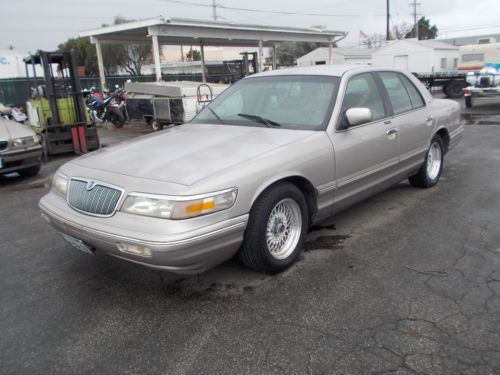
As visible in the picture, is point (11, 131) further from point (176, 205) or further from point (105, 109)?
point (105, 109)

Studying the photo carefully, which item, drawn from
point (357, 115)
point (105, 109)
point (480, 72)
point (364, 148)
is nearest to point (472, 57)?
point (480, 72)

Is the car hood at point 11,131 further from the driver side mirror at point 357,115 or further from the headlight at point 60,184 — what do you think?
the driver side mirror at point 357,115

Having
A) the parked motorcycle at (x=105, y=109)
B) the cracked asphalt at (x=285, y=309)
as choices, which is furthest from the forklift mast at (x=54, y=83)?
the cracked asphalt at (x=285, y=309)

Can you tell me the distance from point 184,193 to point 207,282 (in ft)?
3.23

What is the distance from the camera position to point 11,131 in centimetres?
739

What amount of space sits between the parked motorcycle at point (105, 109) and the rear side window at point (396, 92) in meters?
11.4

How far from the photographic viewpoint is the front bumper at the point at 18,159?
7079 millimetres

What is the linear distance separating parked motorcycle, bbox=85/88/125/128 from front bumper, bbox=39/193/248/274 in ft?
39.8

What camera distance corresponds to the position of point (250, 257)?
3.28m

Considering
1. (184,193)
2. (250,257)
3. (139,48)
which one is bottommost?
(250,257)

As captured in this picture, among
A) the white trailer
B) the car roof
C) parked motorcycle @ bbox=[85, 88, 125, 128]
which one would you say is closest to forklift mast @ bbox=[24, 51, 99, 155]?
the white trailer

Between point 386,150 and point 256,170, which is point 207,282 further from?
point 386,150

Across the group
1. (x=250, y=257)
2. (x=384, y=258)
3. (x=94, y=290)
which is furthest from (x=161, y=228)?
(x=384, y=258)

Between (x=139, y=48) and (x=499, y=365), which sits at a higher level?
(x=139, y=48)
